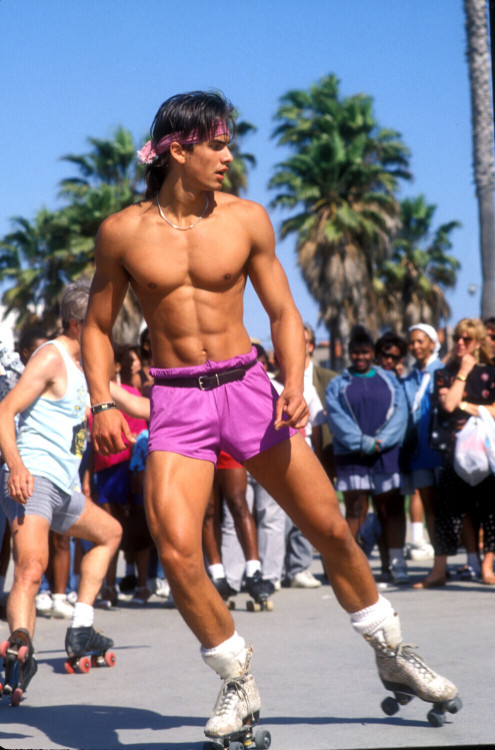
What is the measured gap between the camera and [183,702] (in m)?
4.62

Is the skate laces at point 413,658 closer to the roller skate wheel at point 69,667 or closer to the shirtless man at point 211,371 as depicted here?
the shirtless man at point 211,371

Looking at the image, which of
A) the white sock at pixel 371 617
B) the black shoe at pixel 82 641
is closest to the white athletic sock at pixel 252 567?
the black shoe at pixel 82 641

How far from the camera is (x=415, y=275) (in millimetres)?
53625

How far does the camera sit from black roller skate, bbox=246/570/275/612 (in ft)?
24.8

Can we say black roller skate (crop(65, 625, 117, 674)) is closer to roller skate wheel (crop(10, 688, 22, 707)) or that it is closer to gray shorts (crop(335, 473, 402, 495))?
roller skate wheel (crop(10, 688, 22, 707))

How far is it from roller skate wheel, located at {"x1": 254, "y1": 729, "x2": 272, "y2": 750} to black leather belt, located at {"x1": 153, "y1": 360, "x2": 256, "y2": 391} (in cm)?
125

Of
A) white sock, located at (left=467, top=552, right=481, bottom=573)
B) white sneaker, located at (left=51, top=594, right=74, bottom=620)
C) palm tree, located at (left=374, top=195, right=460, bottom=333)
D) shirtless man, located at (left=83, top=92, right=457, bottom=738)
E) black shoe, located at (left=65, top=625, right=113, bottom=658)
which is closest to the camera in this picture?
shirtless man, located at (left=83, top=92, right=457, bottom=738)

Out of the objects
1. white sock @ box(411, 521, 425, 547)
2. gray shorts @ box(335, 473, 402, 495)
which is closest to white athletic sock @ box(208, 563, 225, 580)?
gray shorts @ box(335, 473, 402, 495)

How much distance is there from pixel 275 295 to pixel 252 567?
4231 mm

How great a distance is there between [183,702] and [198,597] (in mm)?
1178

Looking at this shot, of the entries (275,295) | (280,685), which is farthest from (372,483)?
(275,295)

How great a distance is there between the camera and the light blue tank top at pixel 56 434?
5.23 m

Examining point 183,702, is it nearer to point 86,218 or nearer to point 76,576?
point 76,576

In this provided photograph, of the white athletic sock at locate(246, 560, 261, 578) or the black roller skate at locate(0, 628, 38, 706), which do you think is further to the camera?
the white athletic sock at locate(246, 560, 261, 578)
